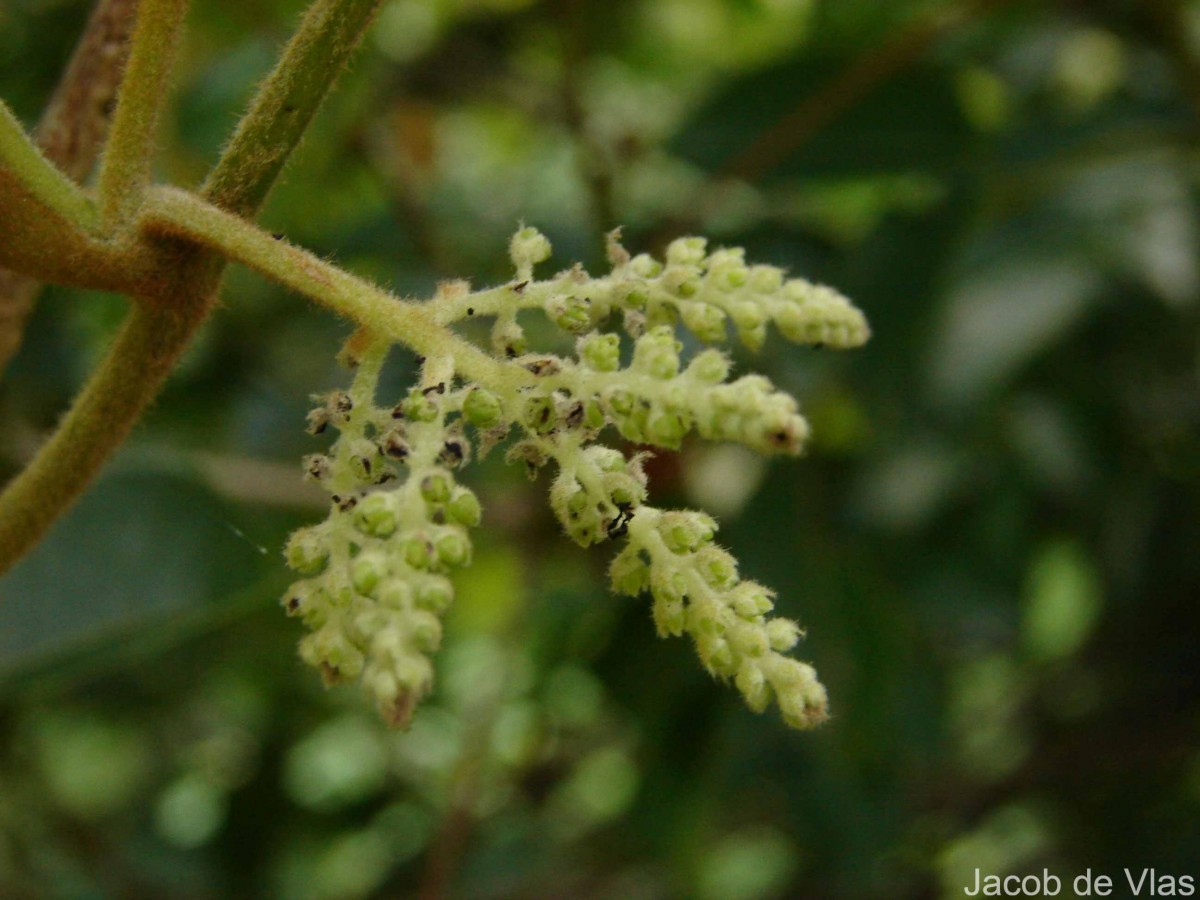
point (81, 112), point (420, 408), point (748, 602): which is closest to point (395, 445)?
point (420, 408)

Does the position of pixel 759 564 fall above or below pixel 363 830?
above

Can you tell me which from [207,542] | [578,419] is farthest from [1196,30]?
[578,419]

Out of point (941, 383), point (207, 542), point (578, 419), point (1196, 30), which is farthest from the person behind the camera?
point (1196, 30)

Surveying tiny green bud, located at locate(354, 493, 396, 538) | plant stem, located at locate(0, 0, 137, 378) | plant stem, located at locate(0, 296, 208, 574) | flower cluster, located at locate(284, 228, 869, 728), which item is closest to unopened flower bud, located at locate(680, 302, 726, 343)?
flower cluster, located at locate(284, 228, 869, 728)

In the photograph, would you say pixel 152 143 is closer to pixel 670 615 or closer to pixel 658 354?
pixel 658 354

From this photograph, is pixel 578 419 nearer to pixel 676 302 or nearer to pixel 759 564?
pixel 676 302
